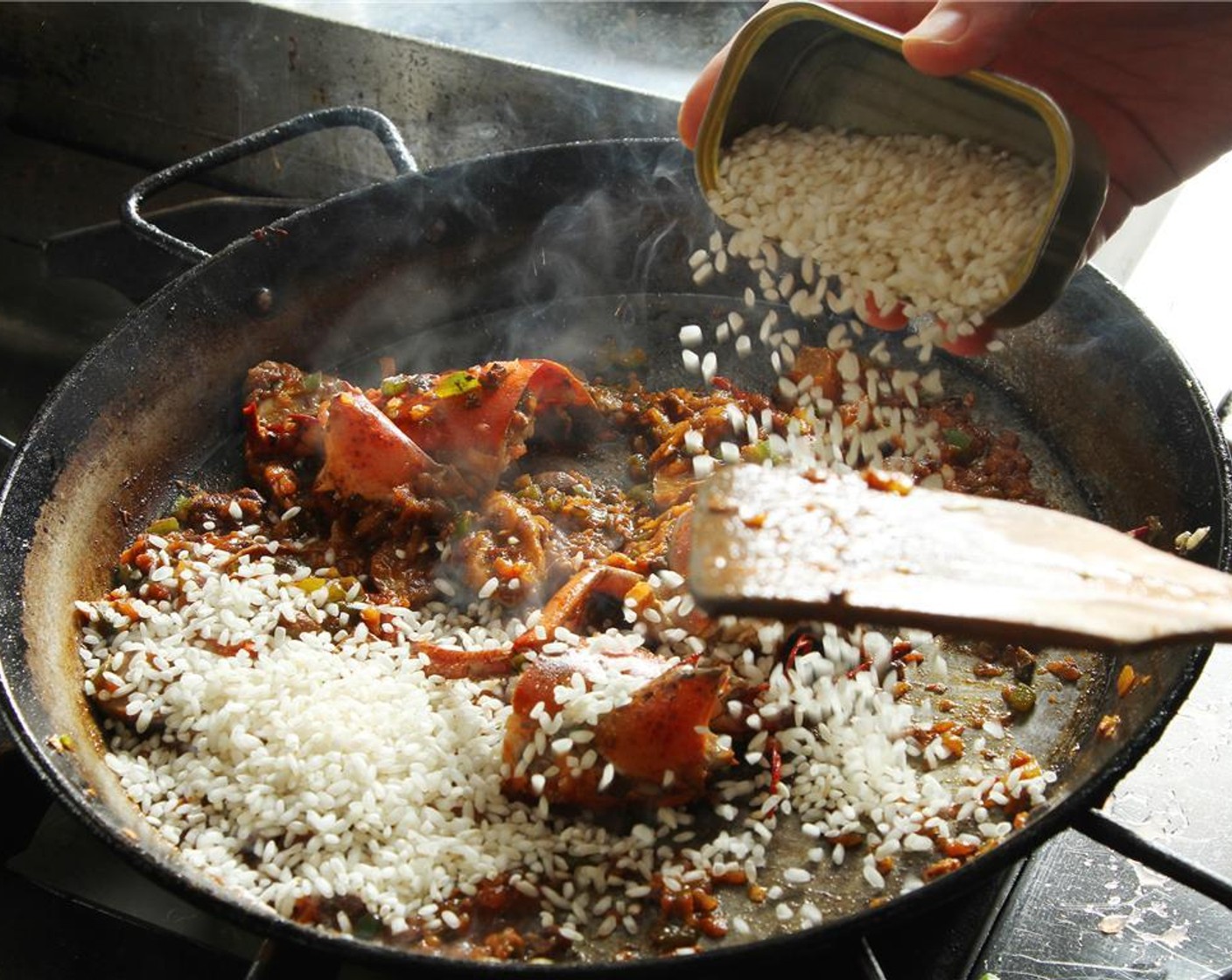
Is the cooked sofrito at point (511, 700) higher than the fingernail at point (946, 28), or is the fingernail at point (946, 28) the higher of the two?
the fingernail at point (946, 28)

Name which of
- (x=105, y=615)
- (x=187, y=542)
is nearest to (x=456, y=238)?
(x=187, y=542)

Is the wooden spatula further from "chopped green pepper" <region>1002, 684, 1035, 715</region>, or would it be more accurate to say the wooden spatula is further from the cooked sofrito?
"chopped green pepper" <region>1002, 684, 1035, 715</region>

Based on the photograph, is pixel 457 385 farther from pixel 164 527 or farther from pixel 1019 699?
pixel 1019 699

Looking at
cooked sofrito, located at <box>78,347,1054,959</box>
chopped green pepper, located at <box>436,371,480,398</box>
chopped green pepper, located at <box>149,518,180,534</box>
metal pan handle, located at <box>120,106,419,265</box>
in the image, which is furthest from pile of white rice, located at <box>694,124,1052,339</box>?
chopped green pepper, located at <box>149,518,180,534</box>

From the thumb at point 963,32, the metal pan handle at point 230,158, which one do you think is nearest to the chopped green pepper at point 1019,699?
the thumb at point 963,32

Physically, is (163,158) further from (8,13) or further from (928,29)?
(928,29)

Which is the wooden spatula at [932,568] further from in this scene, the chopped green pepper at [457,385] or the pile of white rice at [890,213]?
the chopped green pepper at [457,385]

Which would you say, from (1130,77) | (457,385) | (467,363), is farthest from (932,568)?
(467,363)
